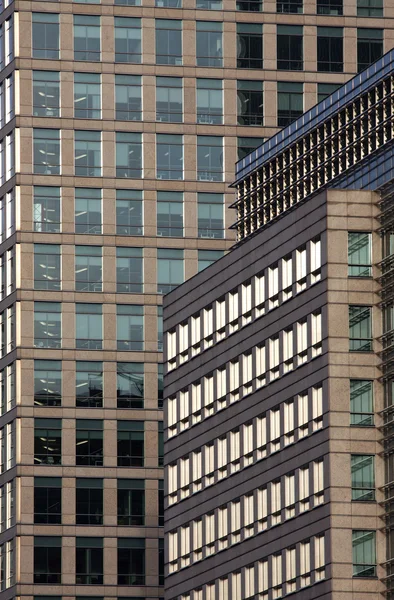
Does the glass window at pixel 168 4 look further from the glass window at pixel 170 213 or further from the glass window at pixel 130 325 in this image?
the glass window at pixel 130 325

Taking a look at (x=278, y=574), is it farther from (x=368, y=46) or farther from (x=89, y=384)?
(x=368, y=46)

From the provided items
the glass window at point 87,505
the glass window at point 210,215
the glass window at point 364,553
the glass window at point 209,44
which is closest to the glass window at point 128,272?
the glass window at point 210,215

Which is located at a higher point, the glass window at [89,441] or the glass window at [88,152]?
the glass window at [88,152]

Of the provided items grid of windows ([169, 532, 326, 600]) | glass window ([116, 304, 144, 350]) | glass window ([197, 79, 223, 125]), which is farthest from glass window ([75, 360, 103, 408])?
grid of windows ([169, 532, 326, 600])

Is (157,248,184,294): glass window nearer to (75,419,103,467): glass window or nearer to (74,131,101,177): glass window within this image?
(74,131,101,177): glass window

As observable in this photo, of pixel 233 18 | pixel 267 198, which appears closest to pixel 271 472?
pixel 267 198

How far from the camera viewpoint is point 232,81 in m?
184

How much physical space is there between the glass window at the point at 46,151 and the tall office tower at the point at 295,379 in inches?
1275

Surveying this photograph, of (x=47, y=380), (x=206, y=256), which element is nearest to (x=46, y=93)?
(x=206, y=256)

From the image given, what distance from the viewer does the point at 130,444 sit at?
17850 cm

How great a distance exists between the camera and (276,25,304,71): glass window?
184 m

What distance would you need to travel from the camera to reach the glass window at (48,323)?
179 metres

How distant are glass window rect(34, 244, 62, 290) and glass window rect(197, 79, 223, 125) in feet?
48.0

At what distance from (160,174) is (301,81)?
12.2 metres
